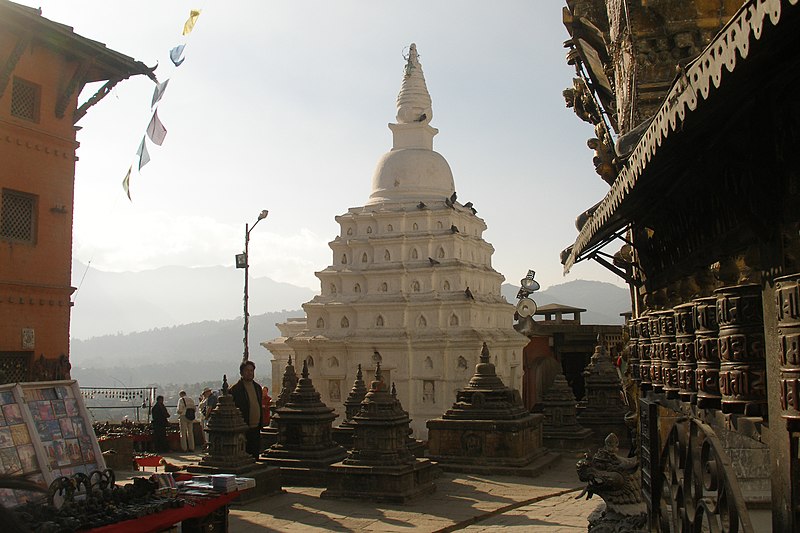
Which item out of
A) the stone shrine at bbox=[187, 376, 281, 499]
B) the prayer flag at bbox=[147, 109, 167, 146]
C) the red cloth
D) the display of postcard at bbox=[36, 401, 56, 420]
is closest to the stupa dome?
the prayer flag at bbox=[147, 109, 167, 146]

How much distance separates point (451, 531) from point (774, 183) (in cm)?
890

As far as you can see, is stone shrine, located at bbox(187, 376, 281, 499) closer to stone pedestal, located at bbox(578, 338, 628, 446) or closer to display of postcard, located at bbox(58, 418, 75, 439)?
A: display of postcard, located at bbox(58, 418, 75, 439)

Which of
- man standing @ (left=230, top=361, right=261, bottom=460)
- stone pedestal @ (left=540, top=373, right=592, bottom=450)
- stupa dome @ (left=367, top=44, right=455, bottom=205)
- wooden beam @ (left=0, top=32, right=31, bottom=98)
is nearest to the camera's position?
wooden beam @ (left=0, top=32, right=31, bottom=98)

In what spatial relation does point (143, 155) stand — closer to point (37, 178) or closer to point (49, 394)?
point (37, 178)

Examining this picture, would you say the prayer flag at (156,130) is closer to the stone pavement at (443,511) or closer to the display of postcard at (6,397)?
the stone pavement at (443,511)

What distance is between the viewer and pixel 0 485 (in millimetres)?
2326

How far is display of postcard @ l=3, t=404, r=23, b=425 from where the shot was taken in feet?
22.3

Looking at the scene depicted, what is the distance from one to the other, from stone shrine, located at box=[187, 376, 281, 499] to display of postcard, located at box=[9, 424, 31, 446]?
7.15m

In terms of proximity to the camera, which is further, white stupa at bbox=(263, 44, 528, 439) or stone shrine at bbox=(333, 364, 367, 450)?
white stupa at bbox=(263, 44, 528, 439)

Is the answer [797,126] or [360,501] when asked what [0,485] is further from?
[360,501]

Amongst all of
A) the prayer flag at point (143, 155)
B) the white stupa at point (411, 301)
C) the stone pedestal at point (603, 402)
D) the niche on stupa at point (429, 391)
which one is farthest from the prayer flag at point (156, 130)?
the niche on stupa at point (429, 391)

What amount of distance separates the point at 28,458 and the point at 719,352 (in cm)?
571

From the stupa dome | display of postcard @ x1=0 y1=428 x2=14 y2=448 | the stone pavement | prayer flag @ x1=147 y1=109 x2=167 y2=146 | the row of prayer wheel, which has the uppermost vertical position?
the stupa dome

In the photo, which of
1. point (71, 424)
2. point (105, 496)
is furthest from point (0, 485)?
point (71, 424)
